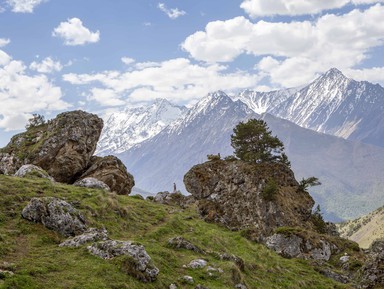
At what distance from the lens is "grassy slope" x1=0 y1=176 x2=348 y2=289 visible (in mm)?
27016

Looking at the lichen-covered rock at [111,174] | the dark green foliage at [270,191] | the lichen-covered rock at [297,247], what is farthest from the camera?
the dark green foliage at [270,191]

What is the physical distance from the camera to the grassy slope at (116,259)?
27016 mm

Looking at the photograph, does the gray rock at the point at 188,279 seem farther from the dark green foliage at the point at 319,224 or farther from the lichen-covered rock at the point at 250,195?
the dark green foliage at the point at 319,224

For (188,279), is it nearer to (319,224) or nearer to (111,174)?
(111,174)

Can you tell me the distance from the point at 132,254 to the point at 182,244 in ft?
36.7

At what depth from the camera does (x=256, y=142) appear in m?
93.0

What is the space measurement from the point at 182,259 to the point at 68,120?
163 feet

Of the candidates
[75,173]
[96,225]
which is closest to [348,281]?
[96,225]

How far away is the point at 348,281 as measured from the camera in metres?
54.6

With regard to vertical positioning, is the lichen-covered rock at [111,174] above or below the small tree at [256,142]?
below

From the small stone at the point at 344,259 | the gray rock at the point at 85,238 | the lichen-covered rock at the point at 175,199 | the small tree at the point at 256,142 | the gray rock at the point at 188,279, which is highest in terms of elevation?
the small tree at the point at 256,142

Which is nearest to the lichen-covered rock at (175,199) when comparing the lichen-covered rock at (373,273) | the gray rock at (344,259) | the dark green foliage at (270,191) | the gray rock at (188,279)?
the dark green foliage at (270,191)

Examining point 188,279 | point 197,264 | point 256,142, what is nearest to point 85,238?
point 188,279

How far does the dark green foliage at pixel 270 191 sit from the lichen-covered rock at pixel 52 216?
161 ft
